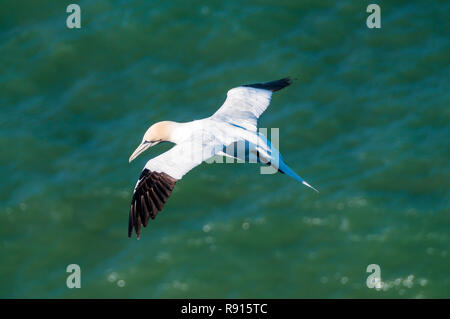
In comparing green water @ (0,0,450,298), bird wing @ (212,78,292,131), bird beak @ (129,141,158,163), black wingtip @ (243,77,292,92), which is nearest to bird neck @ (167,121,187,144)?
bird beak @ (129,141,158,163)

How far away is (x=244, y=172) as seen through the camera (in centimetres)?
1803

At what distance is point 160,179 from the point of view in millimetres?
15016

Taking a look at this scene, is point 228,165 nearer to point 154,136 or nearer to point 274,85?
point 274,85

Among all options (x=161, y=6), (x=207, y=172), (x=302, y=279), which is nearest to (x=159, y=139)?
(x=207, y=172)

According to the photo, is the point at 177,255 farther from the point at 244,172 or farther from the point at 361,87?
the point at 361,87

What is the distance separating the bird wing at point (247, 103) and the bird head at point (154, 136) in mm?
768

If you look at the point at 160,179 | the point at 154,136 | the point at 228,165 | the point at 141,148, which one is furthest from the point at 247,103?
the point at 160,179

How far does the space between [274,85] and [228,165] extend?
1.54m

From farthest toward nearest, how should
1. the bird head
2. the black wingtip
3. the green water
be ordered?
the black wingtip < the green water < the bird head

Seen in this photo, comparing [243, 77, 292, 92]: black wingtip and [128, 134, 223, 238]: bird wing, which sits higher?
[243, 77, 292, 92]: black wingtip

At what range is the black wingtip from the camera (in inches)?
708

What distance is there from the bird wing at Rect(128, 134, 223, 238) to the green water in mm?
2028

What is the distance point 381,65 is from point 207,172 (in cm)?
390

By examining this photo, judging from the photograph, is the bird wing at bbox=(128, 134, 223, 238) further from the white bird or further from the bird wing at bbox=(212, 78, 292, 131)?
the bird wing at bbox=(212, 78, 292, 131)
